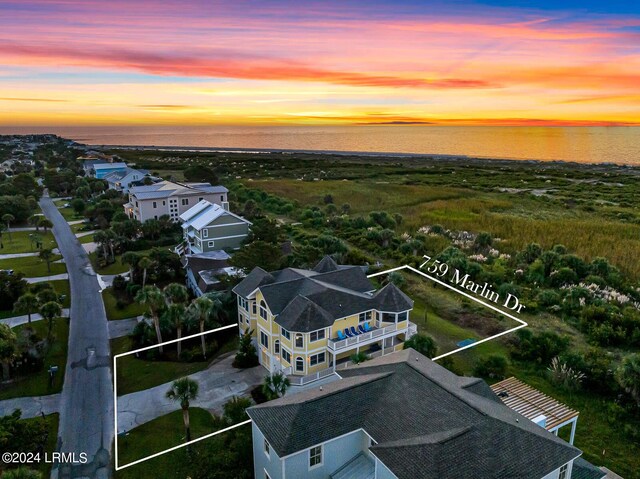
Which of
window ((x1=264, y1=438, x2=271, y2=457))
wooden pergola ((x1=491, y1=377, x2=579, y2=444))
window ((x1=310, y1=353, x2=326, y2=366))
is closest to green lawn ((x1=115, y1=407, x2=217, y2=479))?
window ((x1=264, y1=438, x2=271, y2=457))

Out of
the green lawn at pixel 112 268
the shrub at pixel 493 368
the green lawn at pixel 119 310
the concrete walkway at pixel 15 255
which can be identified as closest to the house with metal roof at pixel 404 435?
the shrub at pixel 493 368

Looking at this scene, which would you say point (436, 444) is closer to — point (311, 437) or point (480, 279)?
point (311, 437)

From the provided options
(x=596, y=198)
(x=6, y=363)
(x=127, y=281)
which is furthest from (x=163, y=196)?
(x=596, y=198)

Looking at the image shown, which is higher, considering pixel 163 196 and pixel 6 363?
pixel 163 196

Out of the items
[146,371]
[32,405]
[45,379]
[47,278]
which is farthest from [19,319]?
[146,371]

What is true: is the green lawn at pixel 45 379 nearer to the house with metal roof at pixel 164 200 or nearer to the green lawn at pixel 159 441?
Result: the green lawn at pixel 159 441

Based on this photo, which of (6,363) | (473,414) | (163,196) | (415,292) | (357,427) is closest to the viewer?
(473,414)
